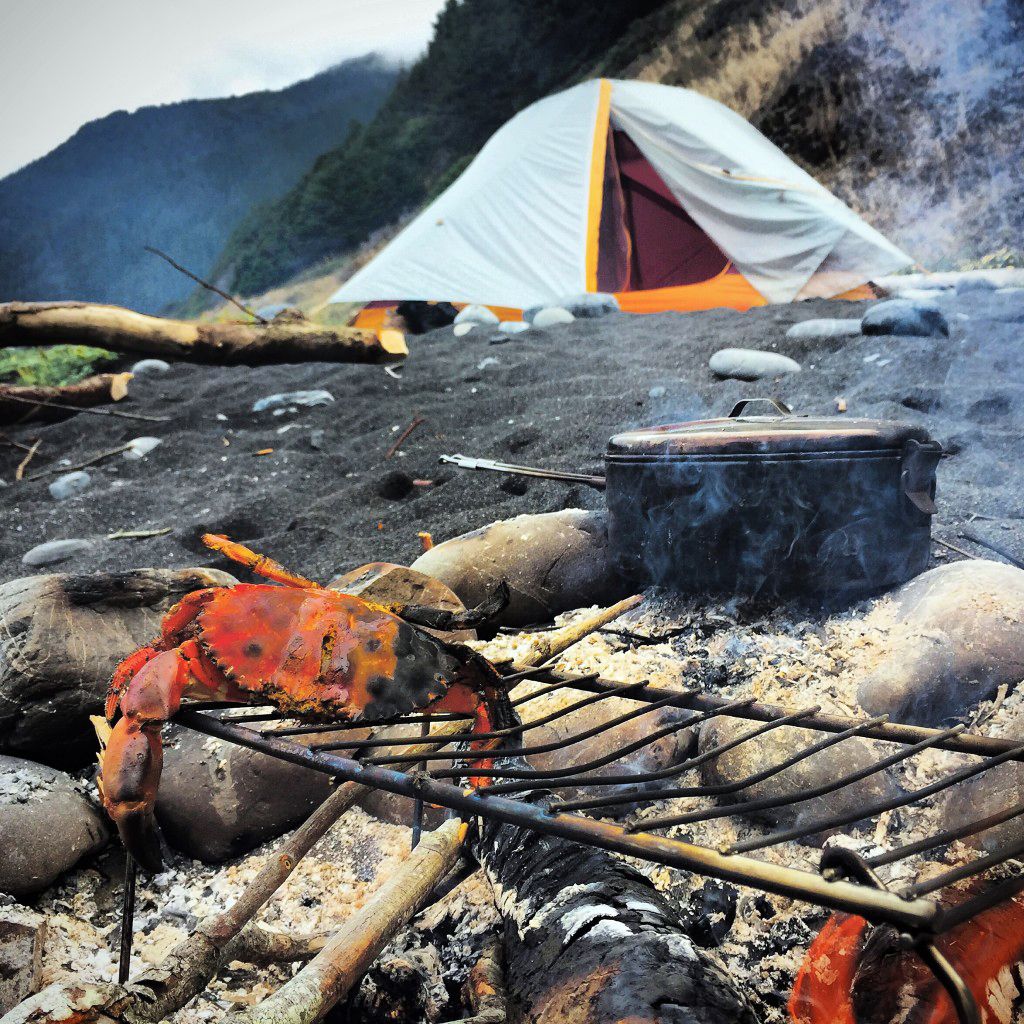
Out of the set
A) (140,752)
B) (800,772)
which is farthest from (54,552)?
(800,772)

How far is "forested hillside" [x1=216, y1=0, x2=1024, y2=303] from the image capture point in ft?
19.3

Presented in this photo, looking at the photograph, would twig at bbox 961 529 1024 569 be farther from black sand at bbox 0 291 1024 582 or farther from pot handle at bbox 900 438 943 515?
pot handle at bbox 900 438 943 515

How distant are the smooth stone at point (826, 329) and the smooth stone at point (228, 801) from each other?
10.8 ft

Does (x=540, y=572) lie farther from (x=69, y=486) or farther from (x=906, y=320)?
(x=69, y=486)

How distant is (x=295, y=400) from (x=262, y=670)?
365 cm

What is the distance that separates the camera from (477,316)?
5.73m

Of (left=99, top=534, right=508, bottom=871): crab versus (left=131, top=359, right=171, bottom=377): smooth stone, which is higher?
(left=131, top=359, right=171, bottom=377): smooth stone

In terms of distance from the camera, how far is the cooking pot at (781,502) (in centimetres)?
156

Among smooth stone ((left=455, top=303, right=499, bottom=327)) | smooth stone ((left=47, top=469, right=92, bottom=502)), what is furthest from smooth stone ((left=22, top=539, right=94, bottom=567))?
smooth stone ((left=455, top=303, right=499, bottom=327))

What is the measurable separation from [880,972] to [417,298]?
18.5 ft

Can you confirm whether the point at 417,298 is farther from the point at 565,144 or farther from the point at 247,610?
the point at 247,610

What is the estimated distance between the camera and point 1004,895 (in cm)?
67

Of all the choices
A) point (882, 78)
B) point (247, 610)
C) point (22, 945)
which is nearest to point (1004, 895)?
point (247, 610)

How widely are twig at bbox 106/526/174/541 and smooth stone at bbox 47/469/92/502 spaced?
0.66m
